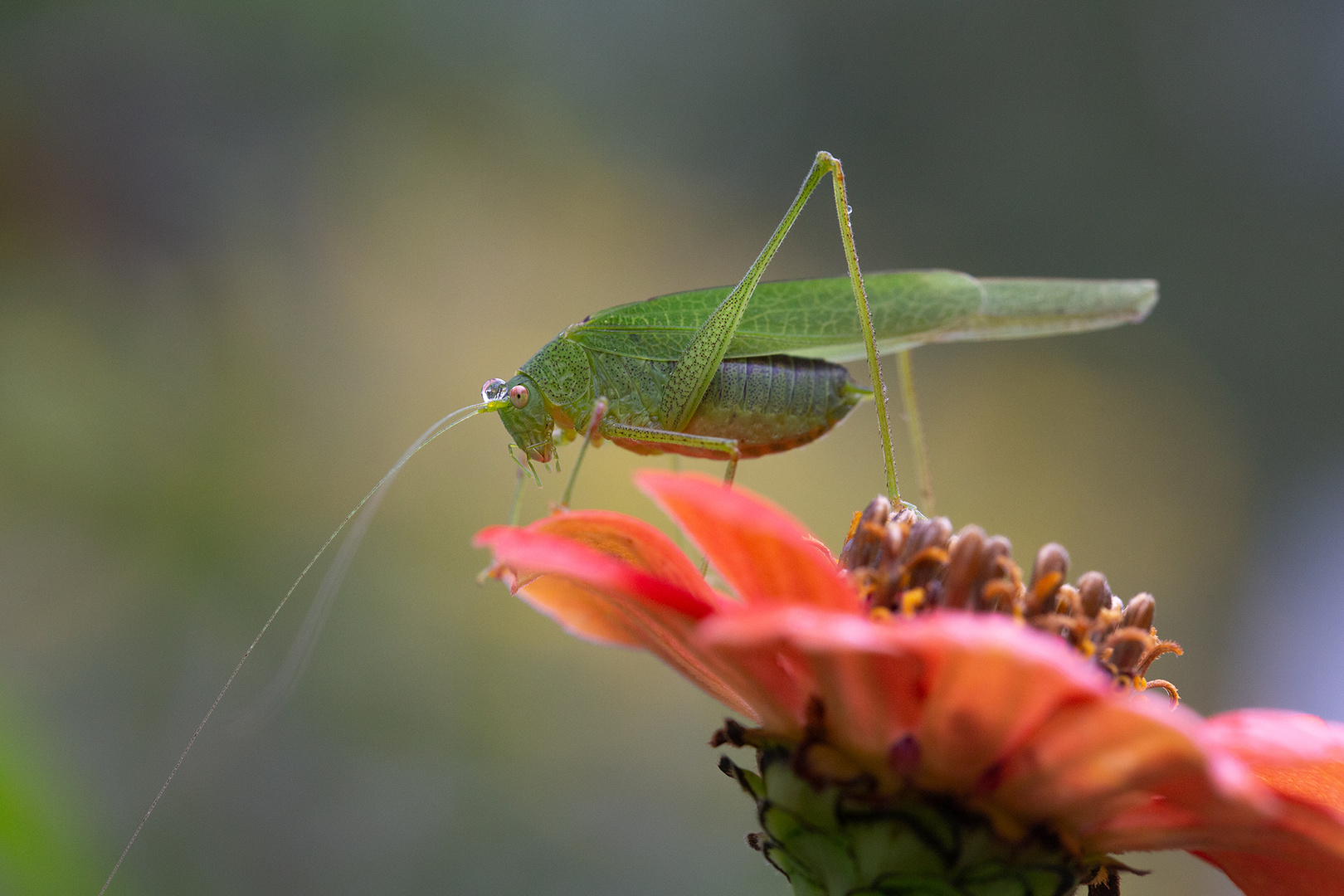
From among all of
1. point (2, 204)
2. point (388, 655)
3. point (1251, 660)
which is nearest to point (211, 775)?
point (388, 655)

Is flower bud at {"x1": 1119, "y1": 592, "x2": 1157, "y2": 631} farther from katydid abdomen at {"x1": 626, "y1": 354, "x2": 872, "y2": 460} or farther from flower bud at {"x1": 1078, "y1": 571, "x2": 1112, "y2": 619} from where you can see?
katydid abdomen at {"x1": 626, "y1": 354, "x2": 872, "y2": 460}

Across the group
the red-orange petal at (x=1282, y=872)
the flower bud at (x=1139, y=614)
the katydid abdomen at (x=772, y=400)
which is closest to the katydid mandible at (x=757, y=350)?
the katydid abdomen at (x=772, y=400)

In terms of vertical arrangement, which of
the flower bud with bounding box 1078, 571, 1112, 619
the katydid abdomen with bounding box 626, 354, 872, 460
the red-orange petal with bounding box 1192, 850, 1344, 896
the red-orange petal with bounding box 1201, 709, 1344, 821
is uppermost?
the katydid abdomen with bounding box 626, 354, 872, 460

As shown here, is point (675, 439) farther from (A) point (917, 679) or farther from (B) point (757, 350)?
(A) point (917, 679)

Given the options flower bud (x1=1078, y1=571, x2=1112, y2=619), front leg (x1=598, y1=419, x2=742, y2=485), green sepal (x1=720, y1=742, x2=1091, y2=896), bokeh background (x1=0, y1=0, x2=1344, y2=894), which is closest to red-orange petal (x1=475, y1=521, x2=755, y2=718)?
green sepal (x1=720, y1=742, x2=1091, y2=896)

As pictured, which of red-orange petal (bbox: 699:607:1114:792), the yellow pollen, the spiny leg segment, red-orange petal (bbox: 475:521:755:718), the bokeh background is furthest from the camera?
the bokeh background

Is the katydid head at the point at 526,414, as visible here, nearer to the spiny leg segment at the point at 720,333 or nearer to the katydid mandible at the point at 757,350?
the katydid mandible at the point at 757,350

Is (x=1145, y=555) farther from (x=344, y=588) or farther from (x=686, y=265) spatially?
(x=344, y=588)
